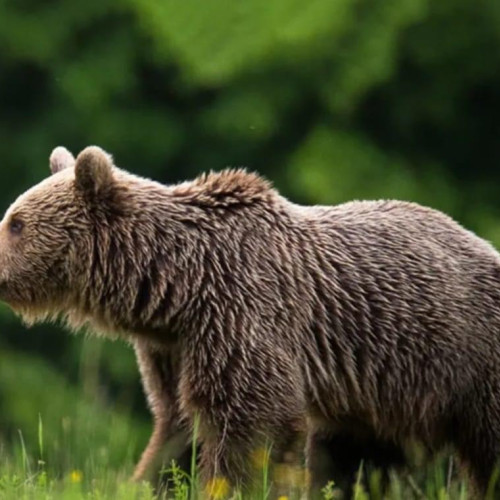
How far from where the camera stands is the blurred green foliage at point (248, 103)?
13703 mm

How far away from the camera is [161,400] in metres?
7.06

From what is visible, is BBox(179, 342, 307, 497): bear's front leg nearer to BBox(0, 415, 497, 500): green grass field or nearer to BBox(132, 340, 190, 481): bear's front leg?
BBox(0, 415, 497, 500): green grass field

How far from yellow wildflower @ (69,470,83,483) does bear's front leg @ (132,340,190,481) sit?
1.01 m

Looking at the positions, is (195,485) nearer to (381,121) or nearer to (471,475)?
(471,475)

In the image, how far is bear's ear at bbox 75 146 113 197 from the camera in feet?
22.2

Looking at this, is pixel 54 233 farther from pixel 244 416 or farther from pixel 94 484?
pixel 94 484

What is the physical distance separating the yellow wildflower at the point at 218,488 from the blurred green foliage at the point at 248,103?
619cm

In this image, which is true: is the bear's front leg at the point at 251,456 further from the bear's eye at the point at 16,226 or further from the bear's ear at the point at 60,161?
the bear's ear at the point at 60,161

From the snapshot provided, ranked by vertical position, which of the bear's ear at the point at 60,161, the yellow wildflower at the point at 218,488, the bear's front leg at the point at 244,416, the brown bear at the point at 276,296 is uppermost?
the bear's ear at the point at 60,161

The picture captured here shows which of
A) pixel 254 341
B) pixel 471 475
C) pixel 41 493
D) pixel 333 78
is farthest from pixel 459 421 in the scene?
pixel 333 78

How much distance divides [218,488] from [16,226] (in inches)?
59.0

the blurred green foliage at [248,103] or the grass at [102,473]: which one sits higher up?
the blurred green foliage at [248,103]

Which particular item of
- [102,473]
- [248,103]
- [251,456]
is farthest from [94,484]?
[248,103]

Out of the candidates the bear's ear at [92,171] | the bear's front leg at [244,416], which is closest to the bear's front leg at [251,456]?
the bear's front leg at [244,416]
